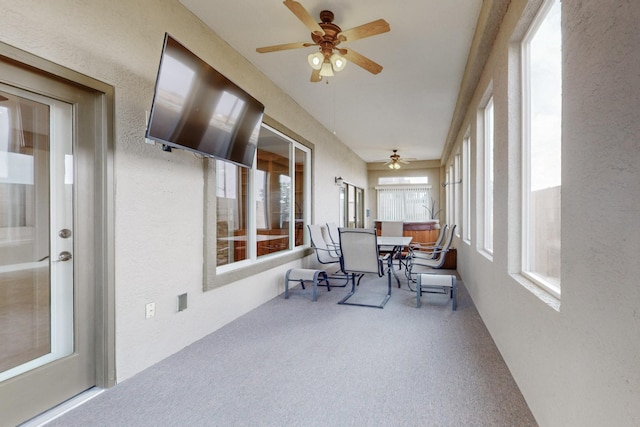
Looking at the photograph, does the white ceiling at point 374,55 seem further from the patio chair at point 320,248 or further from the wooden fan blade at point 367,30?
the patio chair at point 320,248

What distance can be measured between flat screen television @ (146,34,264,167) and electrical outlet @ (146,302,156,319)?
121 cm

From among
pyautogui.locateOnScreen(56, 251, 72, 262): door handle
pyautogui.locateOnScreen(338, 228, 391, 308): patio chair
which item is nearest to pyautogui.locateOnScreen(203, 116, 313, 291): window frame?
pyautogui.locateOnScreen(338, 228, 391, 308): patio chair

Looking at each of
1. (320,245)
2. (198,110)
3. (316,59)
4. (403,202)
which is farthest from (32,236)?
Answer: (403,202)

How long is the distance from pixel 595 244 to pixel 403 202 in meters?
10.1

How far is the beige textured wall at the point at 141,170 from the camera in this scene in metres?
1.88

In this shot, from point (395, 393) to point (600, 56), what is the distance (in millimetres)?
2018

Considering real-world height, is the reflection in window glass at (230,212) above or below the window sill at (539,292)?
above

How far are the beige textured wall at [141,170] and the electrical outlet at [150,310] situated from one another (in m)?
0.03

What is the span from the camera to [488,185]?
12.2ft

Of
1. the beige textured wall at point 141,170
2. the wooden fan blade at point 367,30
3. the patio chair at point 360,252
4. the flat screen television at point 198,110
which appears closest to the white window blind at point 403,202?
the patio chair at point 360,252

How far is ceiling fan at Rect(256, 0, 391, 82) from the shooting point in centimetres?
242

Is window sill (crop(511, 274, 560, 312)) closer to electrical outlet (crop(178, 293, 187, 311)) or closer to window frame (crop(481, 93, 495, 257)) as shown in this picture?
window frame (crop(481, 93, 495, 257))

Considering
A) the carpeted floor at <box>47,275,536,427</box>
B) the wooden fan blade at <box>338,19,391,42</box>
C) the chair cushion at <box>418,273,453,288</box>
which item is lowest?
the carpeted floor at <box>47,275,536,427</box>

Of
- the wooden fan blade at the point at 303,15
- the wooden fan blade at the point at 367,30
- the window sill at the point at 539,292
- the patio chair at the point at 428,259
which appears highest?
the wooden fan blade at the point at 303,15
